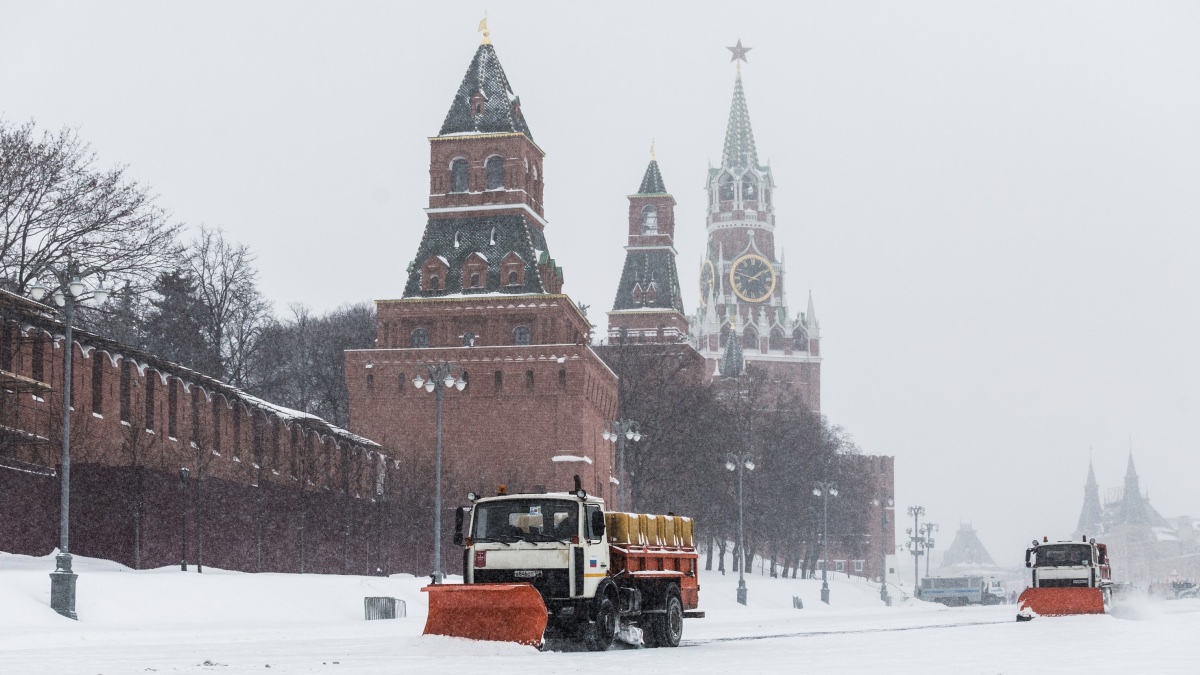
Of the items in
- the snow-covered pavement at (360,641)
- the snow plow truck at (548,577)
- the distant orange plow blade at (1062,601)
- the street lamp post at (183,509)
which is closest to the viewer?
the snow-covered pavement at (360,641)

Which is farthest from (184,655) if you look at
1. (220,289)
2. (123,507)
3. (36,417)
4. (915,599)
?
(915,599)

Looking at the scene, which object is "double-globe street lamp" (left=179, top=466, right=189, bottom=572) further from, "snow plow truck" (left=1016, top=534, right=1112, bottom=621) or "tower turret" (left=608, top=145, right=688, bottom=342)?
"tower turret" (left=608, top=145, right=688, bottom=342)

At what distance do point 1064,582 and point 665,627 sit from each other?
752 inches

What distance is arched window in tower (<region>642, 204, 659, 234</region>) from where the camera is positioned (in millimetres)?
130000

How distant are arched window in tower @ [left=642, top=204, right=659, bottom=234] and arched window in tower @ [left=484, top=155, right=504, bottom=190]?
4242cm

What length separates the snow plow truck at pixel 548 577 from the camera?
2605 centimetres

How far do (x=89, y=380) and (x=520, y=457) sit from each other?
31.3 meters

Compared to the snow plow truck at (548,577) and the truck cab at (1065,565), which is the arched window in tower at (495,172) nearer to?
the truck cab at (1065,565)

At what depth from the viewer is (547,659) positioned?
2481 centimetres

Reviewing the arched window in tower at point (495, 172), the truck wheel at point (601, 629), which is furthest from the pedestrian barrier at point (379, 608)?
the arched window in tower at point (495, 172)

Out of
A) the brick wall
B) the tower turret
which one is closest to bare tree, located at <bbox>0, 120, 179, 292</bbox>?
the brick wall

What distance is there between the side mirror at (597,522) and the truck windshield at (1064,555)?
21.1 meters

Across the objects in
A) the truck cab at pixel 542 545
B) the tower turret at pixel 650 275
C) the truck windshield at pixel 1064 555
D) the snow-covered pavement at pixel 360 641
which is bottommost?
the snow-covered pavement at pixel 360 641

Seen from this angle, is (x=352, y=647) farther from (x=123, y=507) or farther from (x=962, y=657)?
(x=123, y=507)
